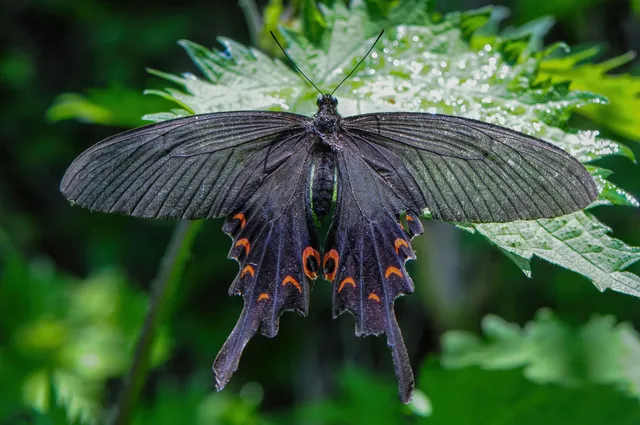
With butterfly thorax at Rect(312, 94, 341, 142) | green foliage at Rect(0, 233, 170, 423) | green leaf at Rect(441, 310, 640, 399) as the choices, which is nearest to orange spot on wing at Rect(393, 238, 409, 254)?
butterfly thorax at Rect(312, 94, 341, 142)

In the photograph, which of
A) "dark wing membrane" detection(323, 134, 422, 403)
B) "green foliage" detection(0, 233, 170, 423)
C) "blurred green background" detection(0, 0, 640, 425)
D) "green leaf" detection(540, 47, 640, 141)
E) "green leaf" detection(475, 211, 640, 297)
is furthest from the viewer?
"green foliage" detection(0, 233, 170, 423)

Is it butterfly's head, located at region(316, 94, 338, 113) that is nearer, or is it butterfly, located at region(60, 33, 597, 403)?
butterfly, located at region(60, 33, 597, 403)

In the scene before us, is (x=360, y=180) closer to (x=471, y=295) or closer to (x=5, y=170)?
(x=471, y=295)

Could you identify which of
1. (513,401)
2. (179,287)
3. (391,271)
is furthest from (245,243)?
(179,287)

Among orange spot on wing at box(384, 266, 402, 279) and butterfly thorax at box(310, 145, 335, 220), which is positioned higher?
butterfly thorax at box(310, 145, 335, 220)

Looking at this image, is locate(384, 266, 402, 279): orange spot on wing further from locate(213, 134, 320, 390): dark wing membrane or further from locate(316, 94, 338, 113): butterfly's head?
locate(316, 94, 338, 113): butterfly's head

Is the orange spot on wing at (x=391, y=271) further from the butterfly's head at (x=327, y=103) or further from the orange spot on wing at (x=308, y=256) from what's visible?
the butterfly's head at (x=327, y=103)

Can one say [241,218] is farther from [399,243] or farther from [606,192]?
[606,192]
